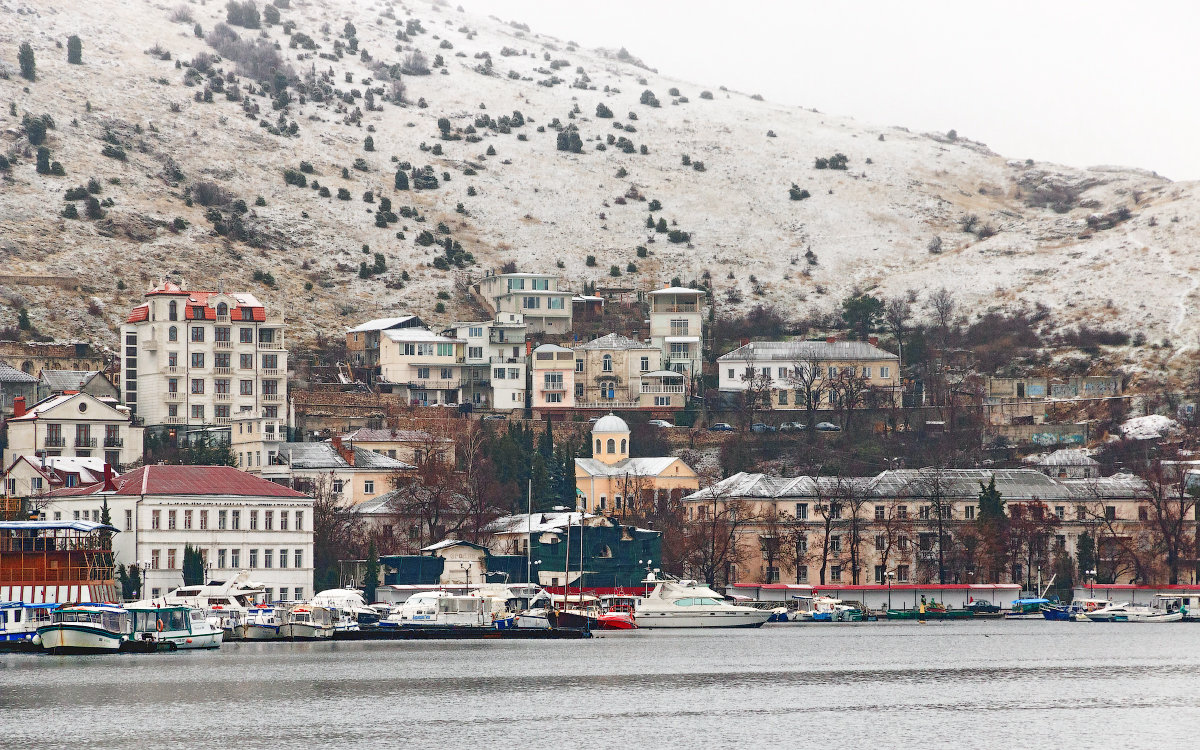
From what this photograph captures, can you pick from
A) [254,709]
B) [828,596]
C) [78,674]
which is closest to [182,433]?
[828,596]

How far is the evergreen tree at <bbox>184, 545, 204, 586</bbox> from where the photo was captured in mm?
133500

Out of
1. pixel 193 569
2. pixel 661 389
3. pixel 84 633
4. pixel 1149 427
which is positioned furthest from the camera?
pixel 661 389

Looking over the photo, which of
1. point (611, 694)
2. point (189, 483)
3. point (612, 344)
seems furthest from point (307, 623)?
point (612, 344)

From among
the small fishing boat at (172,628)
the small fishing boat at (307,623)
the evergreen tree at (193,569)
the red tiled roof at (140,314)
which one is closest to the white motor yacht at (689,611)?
the small fishing boat at (307,623)

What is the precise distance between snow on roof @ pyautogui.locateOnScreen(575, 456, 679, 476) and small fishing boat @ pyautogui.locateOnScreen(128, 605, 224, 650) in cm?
6371

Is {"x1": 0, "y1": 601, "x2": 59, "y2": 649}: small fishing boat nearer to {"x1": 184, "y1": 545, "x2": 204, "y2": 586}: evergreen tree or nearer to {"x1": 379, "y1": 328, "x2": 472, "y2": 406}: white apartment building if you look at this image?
{"x1": 184, "y1": 545, "x2": 204, "y2": 586}: evergreen tree

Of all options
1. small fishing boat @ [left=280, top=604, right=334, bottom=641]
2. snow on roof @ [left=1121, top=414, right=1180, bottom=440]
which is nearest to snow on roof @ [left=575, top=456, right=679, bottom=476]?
snow on roof @ [left=1121, top=414, right=1180, bottom=440]

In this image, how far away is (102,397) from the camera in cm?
16962

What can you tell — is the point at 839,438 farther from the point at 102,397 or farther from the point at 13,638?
the point at 13,638

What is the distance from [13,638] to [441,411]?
75.8m

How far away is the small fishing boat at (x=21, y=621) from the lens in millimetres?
111062

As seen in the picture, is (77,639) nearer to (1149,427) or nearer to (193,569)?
(193,569)

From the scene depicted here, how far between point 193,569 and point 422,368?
60.7 metres

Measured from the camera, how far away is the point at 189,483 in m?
139
